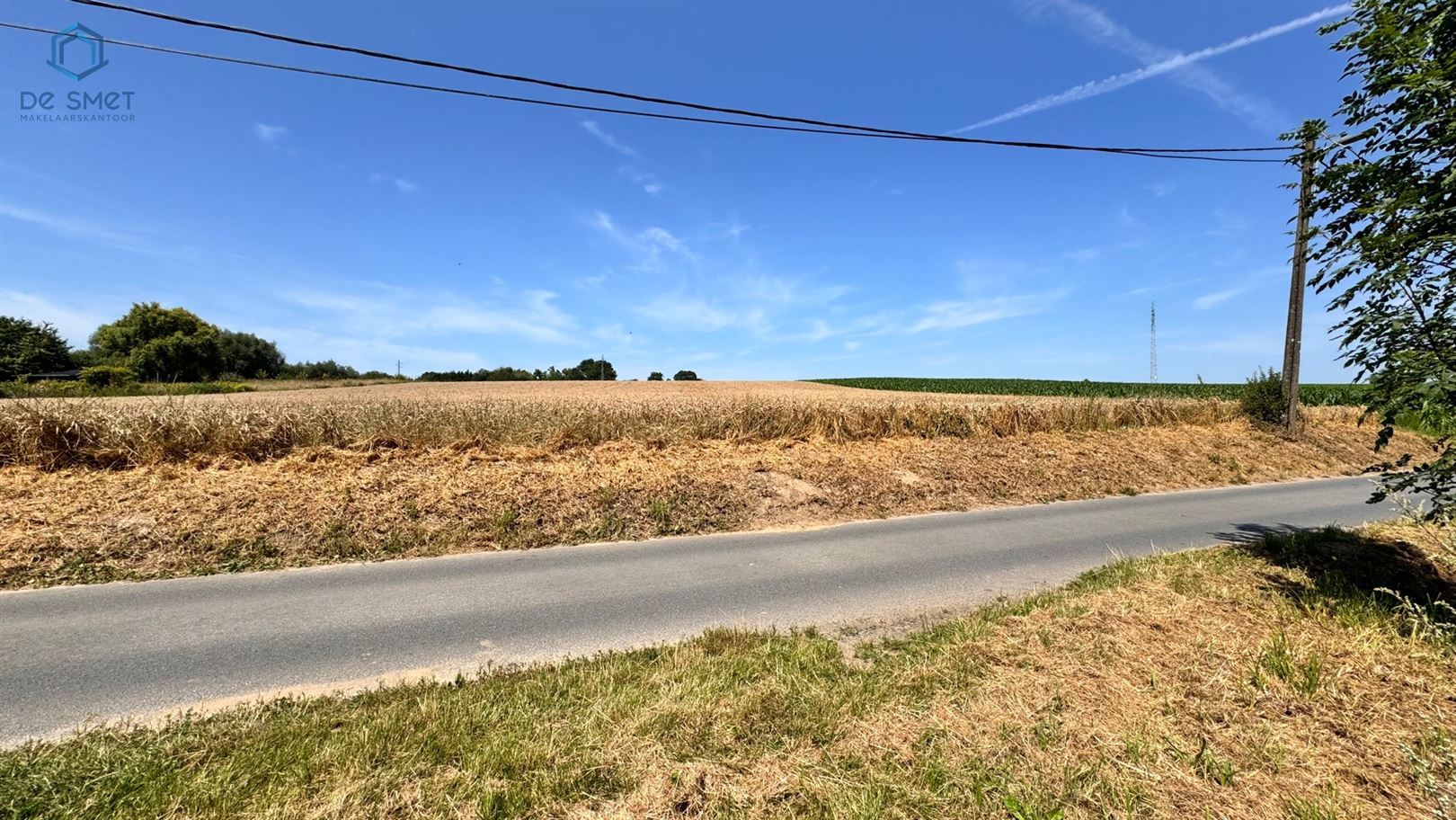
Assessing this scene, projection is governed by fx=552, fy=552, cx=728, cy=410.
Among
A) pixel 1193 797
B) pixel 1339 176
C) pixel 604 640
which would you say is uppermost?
pixel 1339 176

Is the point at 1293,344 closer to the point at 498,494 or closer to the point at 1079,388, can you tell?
the point at 498,494

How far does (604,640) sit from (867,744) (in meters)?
2.63

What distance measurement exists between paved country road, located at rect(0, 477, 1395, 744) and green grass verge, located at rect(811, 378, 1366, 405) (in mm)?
15830

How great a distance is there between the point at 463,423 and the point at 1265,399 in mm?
22513

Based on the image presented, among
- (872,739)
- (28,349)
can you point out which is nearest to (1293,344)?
(872,739)

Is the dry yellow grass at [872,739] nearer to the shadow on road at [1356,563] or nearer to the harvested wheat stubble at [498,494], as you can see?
the shadow on road at [1356,563]

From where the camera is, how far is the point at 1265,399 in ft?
55.3

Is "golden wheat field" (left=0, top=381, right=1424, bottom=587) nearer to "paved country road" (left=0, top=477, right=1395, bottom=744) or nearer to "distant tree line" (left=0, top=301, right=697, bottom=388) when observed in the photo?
"paved country road" (left=0, top=477, right=1395, bottom=744)

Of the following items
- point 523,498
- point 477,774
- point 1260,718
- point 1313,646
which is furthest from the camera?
point 523,498

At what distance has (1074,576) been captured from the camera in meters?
6.35

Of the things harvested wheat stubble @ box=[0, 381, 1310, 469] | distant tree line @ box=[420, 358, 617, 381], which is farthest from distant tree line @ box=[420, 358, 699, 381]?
harvested wheat stubble @ box=[0, 381, 1310, 469]

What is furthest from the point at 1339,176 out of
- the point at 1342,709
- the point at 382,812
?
the point at 382,812

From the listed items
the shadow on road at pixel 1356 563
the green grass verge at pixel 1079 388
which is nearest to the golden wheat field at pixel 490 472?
the shadow on road at pixel 1356 563

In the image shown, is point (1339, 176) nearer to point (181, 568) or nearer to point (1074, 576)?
point (1074, 576)
